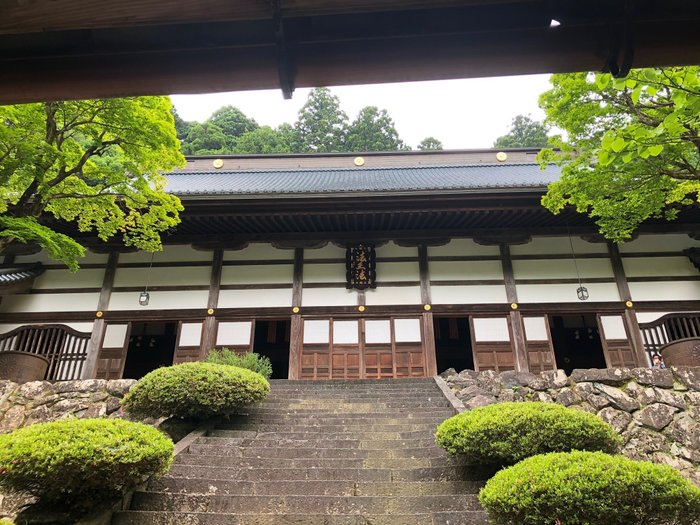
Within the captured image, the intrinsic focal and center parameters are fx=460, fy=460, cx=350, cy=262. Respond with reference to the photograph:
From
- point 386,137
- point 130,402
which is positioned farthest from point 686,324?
point 386,137

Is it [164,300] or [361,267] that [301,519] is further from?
[164,300]

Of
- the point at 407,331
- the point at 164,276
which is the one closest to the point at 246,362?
the point at 407,331

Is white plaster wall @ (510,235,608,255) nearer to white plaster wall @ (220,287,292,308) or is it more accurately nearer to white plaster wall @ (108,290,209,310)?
white plaster wall @ (220,287,292,308)

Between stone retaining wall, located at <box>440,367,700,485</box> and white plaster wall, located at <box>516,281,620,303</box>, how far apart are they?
13.2 feet

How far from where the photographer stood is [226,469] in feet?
16.8

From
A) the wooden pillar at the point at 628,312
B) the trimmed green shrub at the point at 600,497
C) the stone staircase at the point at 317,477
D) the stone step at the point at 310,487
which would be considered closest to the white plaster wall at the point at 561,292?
the wooden pillar at the point at 628,312

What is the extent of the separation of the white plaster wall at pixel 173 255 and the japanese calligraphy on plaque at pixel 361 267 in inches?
152

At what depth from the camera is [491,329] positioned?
38.7 ft

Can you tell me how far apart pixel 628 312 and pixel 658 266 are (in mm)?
1628

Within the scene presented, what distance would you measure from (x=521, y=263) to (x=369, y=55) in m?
11.1

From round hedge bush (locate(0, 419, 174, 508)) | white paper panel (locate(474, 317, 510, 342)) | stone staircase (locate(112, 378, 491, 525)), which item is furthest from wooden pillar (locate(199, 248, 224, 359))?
round hedge bush (locate(0, 419, 174, 508))

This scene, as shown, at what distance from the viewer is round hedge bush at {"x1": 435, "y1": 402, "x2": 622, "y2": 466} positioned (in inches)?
180

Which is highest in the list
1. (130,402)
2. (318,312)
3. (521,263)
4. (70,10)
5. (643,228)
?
(643,228)

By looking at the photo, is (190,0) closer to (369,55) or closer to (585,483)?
(369,55)
